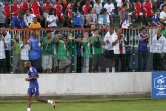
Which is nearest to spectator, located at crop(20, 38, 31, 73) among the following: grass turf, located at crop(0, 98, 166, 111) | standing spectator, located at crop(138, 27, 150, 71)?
grass turf, located at crop(0, 98, 166, 111)

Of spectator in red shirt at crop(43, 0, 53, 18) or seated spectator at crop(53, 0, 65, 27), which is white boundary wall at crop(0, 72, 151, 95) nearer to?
seated spectator at crop(53, 0, 65, 27)

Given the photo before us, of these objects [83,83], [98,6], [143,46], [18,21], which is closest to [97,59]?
[83,83]

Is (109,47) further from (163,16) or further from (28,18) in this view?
(28,18)

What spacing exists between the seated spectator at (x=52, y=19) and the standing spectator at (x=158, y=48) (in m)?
4.49

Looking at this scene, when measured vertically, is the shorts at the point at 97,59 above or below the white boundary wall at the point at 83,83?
above

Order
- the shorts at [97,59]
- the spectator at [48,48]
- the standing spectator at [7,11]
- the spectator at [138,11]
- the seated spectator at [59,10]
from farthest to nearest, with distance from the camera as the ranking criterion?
the spectator at [138,11]
the seated spectator at [59,10]
the standing spectator at [7,11]
the shorts at [97,59]
the spectator at [48,48]

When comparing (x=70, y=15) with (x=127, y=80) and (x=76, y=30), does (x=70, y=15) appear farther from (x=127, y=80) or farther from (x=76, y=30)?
(x=127, y=80)

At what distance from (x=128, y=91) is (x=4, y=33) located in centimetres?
571

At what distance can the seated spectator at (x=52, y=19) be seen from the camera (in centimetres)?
2384

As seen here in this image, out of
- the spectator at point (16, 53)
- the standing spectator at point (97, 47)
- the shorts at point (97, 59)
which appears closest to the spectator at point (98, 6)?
the standing spectator at point (97, 47)

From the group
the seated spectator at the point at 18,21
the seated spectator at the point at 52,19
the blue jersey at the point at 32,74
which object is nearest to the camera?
the blue jersey at the point at 32,74

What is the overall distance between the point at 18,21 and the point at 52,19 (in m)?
1.68

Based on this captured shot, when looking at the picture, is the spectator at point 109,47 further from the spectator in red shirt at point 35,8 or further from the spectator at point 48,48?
the spectator in red shirt at point 35,8

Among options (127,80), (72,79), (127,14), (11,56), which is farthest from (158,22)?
(11,56)
